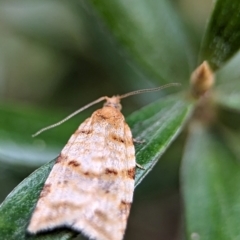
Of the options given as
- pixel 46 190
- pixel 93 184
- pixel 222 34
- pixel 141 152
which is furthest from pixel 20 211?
pixel 222 34

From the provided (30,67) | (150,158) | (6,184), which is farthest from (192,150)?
(30,67)

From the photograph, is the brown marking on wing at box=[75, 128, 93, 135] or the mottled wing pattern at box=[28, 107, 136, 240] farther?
the brown marking on wing at box=[75, 128, 93, 135]

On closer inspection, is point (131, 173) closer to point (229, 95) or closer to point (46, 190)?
point (46, 190)

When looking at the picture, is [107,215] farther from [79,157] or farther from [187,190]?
[187,190]

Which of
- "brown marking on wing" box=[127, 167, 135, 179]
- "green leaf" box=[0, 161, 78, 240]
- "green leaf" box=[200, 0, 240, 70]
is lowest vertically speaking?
"green leaf" box=[0, 161, 78, 240]

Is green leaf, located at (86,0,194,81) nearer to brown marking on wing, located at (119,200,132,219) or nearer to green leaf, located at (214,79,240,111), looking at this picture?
green leaf, located at (214,79,240,111)

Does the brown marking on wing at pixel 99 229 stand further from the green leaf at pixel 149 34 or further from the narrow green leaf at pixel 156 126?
the green leaf at pixel 149 34

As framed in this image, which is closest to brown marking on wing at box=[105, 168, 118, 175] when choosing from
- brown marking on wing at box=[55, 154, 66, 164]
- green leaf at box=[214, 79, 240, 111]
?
brown marking on wing at box=[55, 154, 66, 164]
